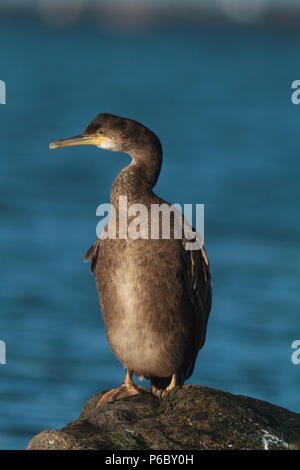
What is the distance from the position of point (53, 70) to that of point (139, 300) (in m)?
60.2

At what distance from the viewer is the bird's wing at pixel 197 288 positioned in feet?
30.3

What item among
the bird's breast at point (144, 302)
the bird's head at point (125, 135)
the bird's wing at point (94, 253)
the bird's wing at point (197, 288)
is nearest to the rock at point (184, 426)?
the bird's breast at point (144, 302)

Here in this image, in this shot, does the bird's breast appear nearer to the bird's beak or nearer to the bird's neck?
the bird's neck

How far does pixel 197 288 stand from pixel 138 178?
3.04 feet

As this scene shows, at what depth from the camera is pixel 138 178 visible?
9211 mm

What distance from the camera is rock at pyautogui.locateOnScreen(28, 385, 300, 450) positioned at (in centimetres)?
784

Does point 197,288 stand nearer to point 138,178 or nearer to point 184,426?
point 138,178

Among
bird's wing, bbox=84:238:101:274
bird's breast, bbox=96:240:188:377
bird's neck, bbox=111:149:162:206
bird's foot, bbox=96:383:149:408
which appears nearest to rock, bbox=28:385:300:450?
bird's foot, bbox=96:383:149:408

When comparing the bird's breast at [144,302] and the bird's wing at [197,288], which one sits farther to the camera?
the bird's wing at [197,288]

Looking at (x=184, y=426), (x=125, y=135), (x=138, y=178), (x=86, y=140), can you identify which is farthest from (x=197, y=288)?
(x=184, y=426)

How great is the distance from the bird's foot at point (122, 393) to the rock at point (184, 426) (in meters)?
0.35

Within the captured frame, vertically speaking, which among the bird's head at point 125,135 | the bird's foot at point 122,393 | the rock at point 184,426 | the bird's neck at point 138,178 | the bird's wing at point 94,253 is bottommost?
the rock at point 184,426

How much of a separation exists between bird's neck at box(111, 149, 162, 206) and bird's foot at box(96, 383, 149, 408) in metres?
1.36

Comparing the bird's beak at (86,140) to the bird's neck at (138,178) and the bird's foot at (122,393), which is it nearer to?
the bird's neck at (138,178)
